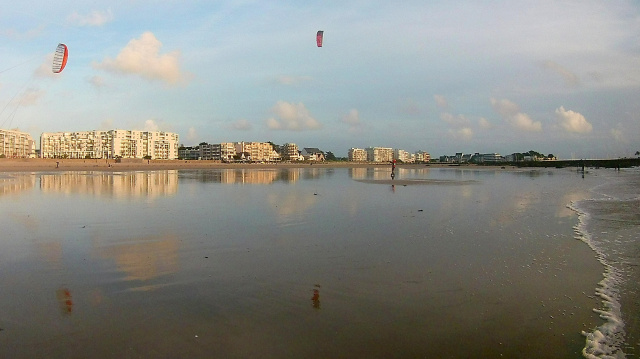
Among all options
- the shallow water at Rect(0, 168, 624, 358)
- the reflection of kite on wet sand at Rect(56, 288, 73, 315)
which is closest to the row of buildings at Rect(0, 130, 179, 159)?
the shallow water at Rect(0, 168, 624, 358)

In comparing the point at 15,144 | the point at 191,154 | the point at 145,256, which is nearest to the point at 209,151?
the point at 191,154

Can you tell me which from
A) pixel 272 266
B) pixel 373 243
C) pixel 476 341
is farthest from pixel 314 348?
pixel 373 243

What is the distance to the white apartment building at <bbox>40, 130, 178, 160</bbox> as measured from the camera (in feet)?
509

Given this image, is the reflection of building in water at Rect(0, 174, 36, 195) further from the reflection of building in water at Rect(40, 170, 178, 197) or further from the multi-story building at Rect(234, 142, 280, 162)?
the multi-story building at Rect(234, 142, 280, 162)

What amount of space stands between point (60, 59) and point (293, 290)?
29343mm

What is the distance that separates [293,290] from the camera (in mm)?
5238

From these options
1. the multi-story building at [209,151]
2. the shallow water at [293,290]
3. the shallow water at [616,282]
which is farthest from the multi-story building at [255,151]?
the shallow water at [293,290]

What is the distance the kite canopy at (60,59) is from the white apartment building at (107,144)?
131 metres

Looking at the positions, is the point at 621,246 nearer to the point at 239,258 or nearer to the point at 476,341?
the point at 476,341

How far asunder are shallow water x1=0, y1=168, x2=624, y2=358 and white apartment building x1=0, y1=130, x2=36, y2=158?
144075 mm

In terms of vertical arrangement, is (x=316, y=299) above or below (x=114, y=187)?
below

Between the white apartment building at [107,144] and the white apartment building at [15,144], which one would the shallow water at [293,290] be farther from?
the white apartment building at [107,144]

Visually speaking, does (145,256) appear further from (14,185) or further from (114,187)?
(14,185)

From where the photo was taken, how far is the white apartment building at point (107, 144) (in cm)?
15525
